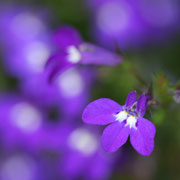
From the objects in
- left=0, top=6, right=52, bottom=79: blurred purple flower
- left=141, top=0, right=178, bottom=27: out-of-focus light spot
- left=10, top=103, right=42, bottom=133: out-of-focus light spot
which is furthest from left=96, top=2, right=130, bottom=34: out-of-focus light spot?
left=10, top=103, right=42, bottom=133: out-of-focus light spot

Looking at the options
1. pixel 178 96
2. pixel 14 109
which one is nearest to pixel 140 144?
pixel 178 96

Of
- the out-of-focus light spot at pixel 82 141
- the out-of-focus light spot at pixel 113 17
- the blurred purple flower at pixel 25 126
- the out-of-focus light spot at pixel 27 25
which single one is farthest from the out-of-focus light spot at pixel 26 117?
the out-of-focus light spot at pixel 113 17

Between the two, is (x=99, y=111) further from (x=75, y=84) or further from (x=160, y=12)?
(x=160, y=12)

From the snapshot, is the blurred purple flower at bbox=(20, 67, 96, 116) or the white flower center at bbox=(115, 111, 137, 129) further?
the blurred purple flower at bbox=(20, 67, 96, 116)

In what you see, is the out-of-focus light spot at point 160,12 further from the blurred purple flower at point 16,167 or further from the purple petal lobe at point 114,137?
the purple petal lobe at point 114,137

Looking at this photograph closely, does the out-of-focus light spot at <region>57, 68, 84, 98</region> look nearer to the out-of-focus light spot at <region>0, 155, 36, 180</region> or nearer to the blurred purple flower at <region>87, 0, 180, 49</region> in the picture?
the blurred purple flower at <region>87, 0, 180, 49</region>

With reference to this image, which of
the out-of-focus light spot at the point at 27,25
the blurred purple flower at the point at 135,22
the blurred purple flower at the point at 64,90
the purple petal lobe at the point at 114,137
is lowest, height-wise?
the purple petal lobe at the point at 114,137
